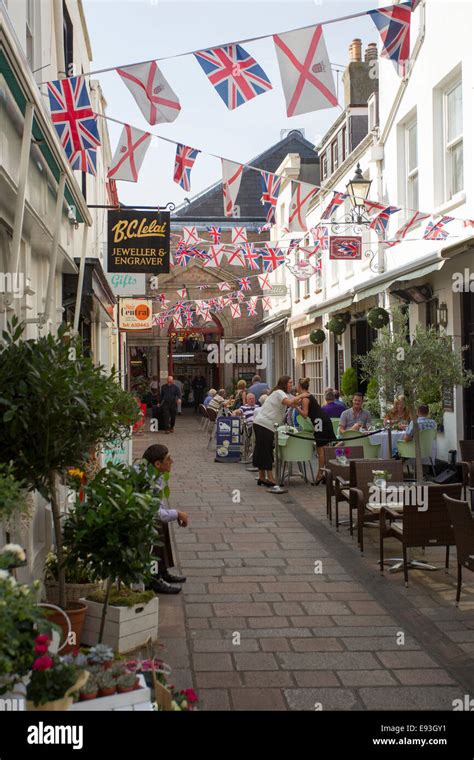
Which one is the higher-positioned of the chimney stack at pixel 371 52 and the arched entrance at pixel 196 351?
the chimney stack at pixel 371 52

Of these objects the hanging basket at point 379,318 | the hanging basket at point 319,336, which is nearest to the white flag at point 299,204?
the hanging basket at point 379,318

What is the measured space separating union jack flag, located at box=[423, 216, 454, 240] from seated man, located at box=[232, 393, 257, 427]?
251 inches

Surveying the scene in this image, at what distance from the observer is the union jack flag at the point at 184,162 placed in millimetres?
9836

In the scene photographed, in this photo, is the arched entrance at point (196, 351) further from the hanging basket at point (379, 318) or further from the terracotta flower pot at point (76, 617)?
the terracotta flower pot at point (76, 617)

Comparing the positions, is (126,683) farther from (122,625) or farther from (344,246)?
(344,246)

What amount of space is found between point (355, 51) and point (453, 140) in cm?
969

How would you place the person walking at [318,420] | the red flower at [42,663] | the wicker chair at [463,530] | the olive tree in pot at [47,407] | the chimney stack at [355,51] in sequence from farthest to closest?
1. the chimney stack at [355,51]
2. the person walking at [318,420]
3. the wicker chair at [463,530]
4. the olive tree in pot at [47,407]
5. the red flower at [42,663]

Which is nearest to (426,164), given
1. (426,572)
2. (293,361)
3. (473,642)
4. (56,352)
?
(426,572)

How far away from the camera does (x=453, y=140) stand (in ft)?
40.9

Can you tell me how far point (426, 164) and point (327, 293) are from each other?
922 centimetres

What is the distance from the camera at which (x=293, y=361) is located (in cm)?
2927

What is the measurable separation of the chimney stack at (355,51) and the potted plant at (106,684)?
66.5 ft

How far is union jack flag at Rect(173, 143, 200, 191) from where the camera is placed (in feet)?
32.3
